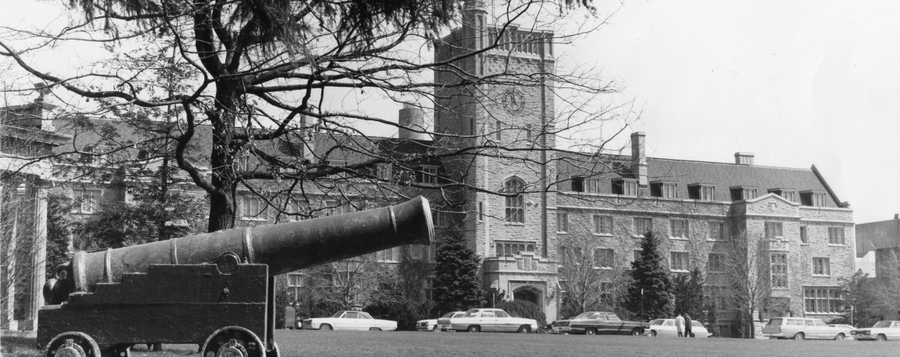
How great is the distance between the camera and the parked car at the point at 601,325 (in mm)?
42750

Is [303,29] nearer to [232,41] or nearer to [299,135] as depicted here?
[232,41]

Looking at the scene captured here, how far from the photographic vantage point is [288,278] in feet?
176

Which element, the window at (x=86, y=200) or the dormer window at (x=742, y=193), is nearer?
the window at (x=86, y=200)

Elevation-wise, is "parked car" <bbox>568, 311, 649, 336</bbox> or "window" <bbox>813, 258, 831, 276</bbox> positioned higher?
"window" <bbox>813, 258, 831, 276</bbox>

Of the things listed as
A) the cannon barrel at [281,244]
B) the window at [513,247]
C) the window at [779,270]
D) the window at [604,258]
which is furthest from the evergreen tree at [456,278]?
the cannon barrel at [281,244]

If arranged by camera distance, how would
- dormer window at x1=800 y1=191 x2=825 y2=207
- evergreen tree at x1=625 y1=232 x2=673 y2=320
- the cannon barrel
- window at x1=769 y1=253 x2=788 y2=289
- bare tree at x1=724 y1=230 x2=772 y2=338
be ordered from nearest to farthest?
the cannon barrel
evergreen tree at x1=625 y1=232 x2=673 y2=320
bare tree at x1=724 y1=230 x2=772 y2=338
window at x1=769 y1=253 x2=788 y2=289
dormer window at x1=800 y1=191 x2=825 y2=207

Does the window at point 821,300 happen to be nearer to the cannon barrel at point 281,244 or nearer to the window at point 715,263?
the window at point 715,263

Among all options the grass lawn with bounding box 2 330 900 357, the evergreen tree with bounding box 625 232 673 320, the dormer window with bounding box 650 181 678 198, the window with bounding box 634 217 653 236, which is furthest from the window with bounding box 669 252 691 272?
the grass lawn with bounding box 2 330 900 357

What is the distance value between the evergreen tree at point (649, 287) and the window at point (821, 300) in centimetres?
1616

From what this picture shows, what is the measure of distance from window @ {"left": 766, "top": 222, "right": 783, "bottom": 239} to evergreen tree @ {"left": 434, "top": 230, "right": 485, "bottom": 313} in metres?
23.2

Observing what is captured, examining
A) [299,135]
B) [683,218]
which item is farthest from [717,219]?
[299,135]

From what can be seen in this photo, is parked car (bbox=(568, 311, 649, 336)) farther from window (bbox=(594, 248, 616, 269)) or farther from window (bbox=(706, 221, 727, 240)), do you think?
window (bbox=(706, 221, 727, 240))

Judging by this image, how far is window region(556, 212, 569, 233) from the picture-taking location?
62.2 m

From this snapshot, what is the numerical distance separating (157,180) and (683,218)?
2025 inches
